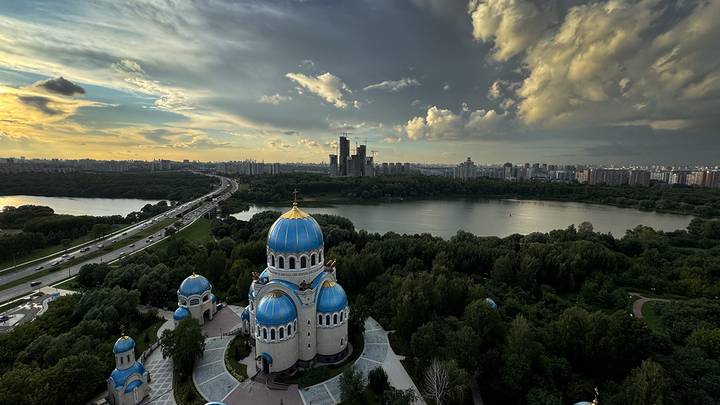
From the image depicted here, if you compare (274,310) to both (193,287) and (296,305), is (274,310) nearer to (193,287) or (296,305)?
(296,305)

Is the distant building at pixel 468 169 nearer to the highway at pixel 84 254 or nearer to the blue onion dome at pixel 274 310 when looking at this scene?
the highway at pixel 84 254

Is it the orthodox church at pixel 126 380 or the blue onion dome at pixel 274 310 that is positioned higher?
the blue onion dome at pixel 274 310

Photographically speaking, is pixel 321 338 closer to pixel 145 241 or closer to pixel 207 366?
pixel 207 366

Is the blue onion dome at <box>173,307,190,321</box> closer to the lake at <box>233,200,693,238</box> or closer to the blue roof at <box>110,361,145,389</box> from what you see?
the blue roof at <box>110,361,145,389</box>

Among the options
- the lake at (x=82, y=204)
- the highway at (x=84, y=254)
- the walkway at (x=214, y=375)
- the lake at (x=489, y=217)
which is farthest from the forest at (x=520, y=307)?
the lake at (x=82, y=204)

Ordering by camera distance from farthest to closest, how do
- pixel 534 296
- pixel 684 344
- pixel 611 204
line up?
pixel 611 204, pixel 534 296, pixel 684 344

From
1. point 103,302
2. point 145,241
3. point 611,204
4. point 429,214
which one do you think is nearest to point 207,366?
point 103,302
